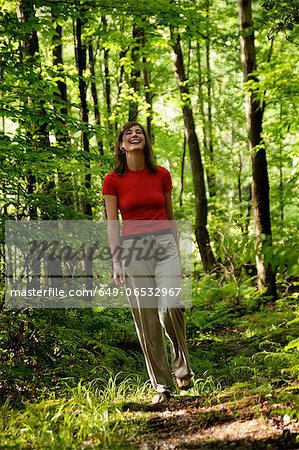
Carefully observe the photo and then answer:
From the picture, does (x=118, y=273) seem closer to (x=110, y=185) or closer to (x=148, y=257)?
(x=148, y=257)

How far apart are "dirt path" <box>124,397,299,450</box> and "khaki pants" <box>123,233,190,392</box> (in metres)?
0.40

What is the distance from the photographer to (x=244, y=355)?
7.04 m

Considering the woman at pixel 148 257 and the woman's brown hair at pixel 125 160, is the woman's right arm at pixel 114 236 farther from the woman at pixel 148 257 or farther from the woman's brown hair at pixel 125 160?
the woman's brown hair at pixel 125 160

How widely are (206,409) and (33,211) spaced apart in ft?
10.5

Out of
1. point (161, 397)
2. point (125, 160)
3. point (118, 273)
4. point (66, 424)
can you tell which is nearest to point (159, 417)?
point (161, 397)

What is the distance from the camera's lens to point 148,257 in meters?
4.49

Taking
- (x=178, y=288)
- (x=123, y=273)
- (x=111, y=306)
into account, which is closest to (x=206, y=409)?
(x=178, y=288)

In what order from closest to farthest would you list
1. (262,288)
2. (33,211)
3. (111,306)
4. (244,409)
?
(244,409) < (33,211) < (111,306) < (262,288)

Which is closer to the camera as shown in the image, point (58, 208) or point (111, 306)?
point (58, 208)

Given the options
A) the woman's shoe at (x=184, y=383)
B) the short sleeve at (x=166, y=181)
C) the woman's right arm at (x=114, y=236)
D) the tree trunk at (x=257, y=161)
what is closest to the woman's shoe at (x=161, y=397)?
the woman's shoe at (x=184, y=383)

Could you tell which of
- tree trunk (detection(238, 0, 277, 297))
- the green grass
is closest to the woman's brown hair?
the green grass

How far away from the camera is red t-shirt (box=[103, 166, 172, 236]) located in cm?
451

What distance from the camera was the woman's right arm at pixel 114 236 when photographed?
4.55 m

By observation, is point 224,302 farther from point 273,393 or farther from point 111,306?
point 273,393
